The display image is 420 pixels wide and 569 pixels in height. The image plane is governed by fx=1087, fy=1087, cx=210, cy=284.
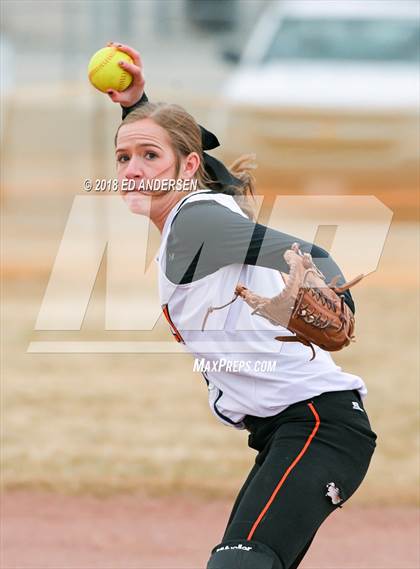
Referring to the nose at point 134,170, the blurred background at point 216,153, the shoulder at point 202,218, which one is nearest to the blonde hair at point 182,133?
the nose at point 134,170

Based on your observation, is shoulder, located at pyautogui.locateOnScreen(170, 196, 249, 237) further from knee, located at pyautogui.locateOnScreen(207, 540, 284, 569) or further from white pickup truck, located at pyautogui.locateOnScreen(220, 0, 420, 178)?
white pickup truck, located at pyautogui.locateOnScreen(220, 0, 420, 178)

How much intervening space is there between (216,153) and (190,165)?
11.9 meters

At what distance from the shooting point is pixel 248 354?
287 cm

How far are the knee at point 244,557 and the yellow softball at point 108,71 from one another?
1440mm

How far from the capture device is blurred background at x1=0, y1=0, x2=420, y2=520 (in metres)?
6.16

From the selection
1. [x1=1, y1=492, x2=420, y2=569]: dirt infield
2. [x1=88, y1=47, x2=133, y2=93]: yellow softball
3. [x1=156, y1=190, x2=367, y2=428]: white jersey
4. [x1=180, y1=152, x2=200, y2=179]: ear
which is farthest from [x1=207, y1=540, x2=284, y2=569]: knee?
[x1=1, y1=492, x2=420, y2=569]: dirt infield

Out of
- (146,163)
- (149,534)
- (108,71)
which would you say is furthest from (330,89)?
(146,163)

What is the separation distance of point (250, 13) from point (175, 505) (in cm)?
1344

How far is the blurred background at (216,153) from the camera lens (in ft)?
20.2

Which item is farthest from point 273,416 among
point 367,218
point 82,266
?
point 367,218

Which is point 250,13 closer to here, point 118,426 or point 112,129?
point 112,129

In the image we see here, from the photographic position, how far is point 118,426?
6.59m

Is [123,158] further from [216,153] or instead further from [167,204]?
[216,153]

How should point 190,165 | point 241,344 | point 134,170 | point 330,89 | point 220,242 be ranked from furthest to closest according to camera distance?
point 330,89 → point 190,165 → point 134,170 → point 241,344 → point 220,242
